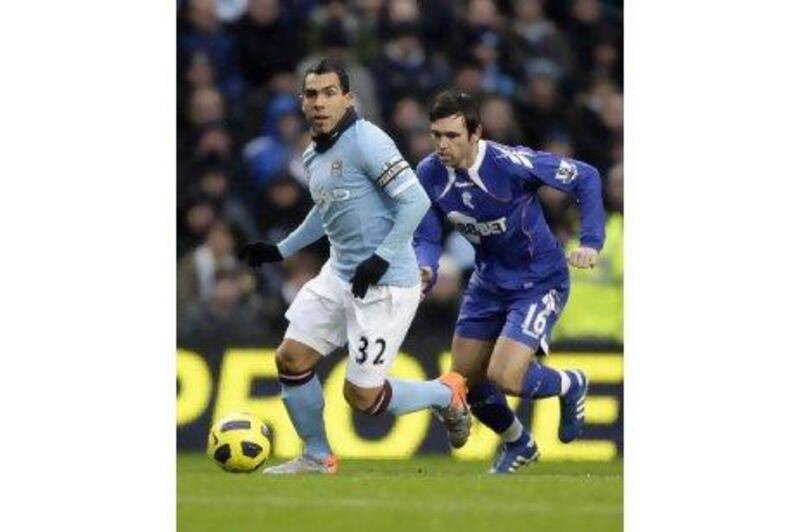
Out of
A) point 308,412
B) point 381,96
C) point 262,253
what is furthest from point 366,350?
point 381,96

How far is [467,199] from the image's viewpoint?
34.1ft

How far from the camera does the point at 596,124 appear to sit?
10438mm

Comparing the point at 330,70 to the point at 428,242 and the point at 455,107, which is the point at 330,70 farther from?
the point at 428,242

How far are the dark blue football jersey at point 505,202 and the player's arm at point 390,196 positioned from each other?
2.04ft

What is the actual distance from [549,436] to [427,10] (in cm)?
215

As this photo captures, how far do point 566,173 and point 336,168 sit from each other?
1.14 metres

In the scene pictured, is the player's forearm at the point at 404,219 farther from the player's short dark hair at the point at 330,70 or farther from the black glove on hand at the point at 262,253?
the black glove on hand at the point at 262,253

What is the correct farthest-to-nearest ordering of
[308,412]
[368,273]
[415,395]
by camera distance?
[308,412] < [415,395] < [368,273]

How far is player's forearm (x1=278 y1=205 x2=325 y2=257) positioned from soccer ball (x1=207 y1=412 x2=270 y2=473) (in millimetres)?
793

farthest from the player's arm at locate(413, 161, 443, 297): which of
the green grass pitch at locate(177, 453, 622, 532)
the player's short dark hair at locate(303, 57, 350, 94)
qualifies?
the green grass pitch at locate(177, 453, 622, 532)

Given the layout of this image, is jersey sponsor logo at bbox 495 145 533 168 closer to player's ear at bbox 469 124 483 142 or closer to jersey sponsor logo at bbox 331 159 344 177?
player's ear at bbox 469 124 483 142

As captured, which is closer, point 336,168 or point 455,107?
point 336,168
